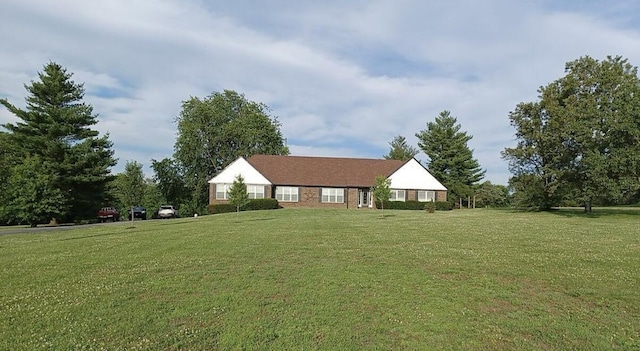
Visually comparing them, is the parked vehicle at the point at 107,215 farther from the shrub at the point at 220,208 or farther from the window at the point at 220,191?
the shrub at the point at 220,208

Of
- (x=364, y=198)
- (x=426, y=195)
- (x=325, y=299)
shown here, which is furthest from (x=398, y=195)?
(x=325, y=299)

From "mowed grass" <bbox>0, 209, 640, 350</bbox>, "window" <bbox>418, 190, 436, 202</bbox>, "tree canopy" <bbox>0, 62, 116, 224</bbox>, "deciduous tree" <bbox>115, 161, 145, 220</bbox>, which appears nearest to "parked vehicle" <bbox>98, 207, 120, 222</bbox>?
"tree canopy" <bbox>0, 62, 116, 224</bbox>

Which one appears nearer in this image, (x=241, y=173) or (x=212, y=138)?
(x=241, y=173)

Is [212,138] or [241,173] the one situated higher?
[212,138]

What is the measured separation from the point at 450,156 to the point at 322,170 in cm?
2558

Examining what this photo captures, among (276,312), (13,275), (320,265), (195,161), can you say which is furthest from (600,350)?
(195,161)

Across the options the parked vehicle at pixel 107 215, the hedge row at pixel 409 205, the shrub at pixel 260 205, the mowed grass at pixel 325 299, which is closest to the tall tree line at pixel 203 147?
the parked vehicle at pixel 107 215

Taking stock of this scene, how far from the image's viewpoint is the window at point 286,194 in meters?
50.7

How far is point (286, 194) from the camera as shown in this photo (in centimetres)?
5078

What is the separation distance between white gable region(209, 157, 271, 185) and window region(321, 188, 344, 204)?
645 cm

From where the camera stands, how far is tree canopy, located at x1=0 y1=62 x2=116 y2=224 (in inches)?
1709

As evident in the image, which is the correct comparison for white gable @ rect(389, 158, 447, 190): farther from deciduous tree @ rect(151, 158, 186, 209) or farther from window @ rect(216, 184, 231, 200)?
deciduous tree @ rect(151, 158, 186, 209)

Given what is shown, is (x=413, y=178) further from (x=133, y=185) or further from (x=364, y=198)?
(x=133, y=185)

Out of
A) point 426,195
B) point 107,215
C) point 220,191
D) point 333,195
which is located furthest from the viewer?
point 426,195
